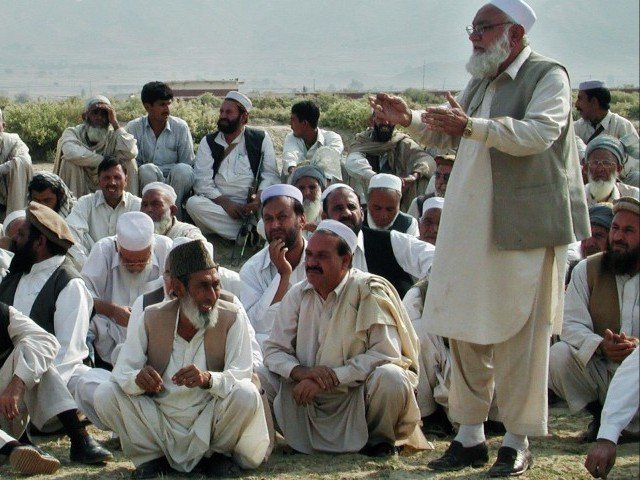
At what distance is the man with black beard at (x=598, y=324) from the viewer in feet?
19.1

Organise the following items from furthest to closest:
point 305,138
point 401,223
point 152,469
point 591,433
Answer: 1. point 305,138
2. point 401,223
3. point 591,433
4. point 152,469

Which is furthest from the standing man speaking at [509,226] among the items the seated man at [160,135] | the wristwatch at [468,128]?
the seated man at [160,135]

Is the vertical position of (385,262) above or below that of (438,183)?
below

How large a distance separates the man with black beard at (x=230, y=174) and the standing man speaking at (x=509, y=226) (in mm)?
5027

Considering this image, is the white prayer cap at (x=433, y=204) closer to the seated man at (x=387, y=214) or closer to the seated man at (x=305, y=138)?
the seated man at (x=387, y=214)

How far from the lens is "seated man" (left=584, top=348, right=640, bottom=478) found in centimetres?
399

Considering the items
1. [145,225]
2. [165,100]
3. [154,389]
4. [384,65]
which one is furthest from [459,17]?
[384,65]

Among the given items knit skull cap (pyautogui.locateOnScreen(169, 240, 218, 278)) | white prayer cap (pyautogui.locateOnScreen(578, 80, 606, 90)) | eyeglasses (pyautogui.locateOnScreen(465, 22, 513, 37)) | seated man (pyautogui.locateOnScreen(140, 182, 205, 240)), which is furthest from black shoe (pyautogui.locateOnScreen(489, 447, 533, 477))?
white prayer cap (pyautogui.locateOnScreen(578, 80, 606, 90))

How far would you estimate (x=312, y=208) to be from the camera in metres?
8.62

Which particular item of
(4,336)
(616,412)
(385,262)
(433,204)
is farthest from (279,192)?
(616,412)

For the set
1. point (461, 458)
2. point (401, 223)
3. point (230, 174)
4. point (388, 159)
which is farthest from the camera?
point (388, 159)

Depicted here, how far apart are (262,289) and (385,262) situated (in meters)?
0.88

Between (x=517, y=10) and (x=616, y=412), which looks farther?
(x=517, y=10)

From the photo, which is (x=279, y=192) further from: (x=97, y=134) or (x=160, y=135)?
(x=160, y=135)
